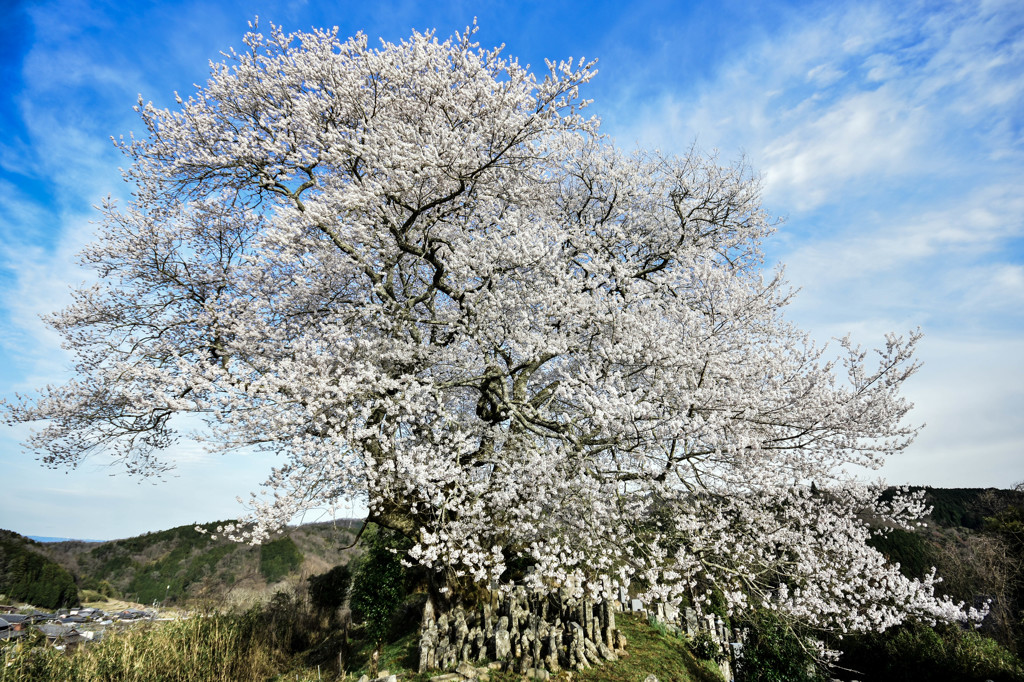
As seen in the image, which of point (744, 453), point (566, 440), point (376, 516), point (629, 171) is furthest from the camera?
point (629, 171)

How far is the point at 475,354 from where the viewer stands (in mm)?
9250

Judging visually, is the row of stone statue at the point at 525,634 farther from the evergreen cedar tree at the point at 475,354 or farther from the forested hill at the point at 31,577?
the forested hill at the point at 31,577

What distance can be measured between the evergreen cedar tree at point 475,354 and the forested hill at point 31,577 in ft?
31.6

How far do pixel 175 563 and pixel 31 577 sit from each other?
5.66 metres

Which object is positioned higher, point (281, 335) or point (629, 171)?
point (629, 171)

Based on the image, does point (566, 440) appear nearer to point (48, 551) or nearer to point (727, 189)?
point (727, 189)

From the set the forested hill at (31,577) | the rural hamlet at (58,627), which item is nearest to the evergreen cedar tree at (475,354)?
the rural hamlet at (58,627)

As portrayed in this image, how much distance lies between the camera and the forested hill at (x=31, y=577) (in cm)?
1596

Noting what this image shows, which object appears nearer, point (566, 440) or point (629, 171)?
point (566, 440)

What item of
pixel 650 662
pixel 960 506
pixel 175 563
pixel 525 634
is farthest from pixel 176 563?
pixel 960 506

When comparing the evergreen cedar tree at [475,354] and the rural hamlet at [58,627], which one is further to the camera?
the rural hamlet at [58,627]

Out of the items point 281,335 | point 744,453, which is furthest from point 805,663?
point 281,335

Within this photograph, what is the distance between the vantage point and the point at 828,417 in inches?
290

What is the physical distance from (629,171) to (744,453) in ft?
27.0
